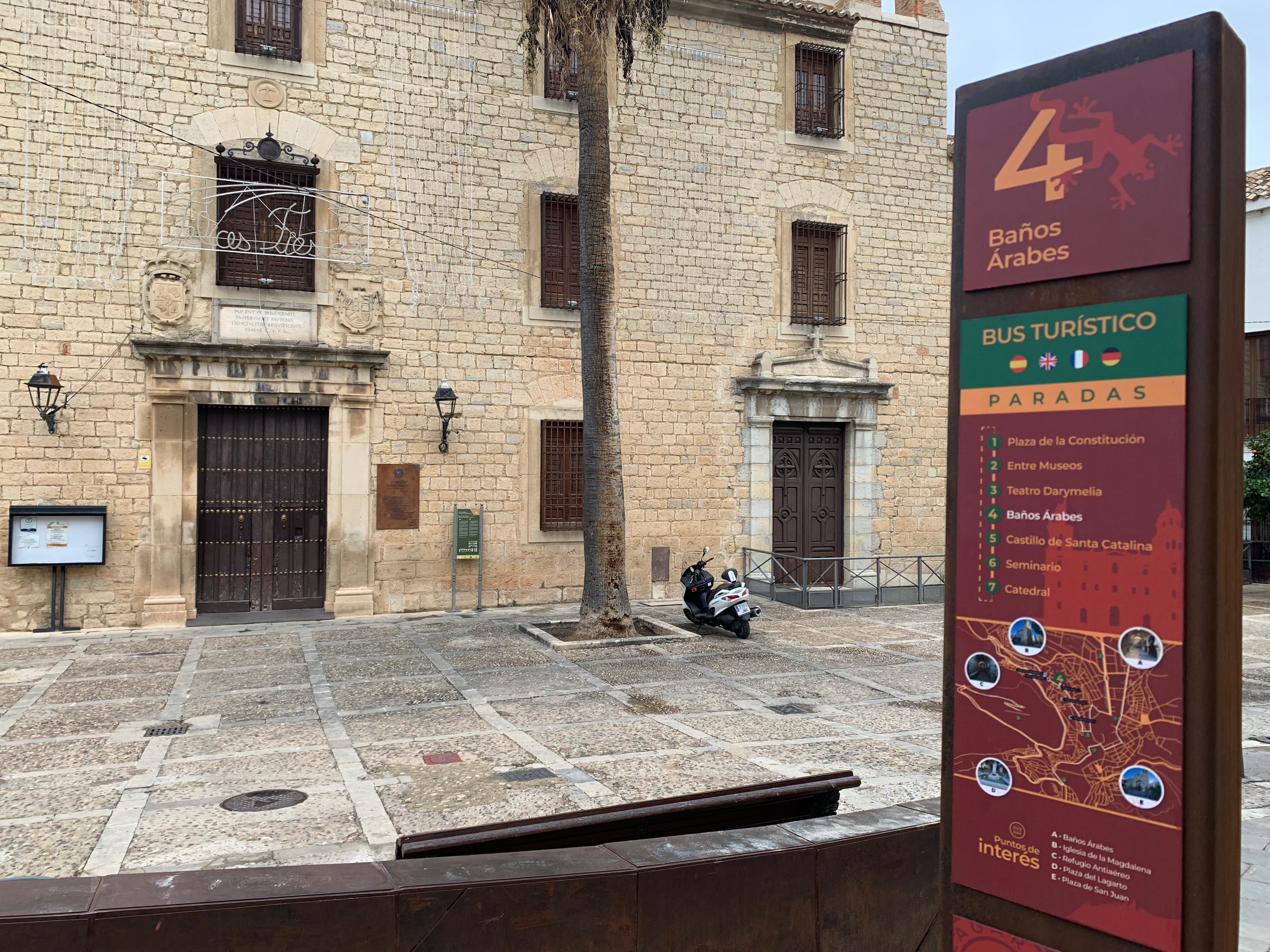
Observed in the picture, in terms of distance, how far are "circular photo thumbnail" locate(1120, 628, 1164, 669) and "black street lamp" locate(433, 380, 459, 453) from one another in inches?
431

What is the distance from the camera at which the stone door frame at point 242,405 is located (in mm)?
11703

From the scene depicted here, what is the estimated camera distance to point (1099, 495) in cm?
225

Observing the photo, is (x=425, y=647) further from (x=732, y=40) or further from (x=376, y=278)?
(x=732, y=40)

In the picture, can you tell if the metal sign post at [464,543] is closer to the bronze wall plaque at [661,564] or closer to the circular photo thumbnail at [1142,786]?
the bronze wall plaque at [661,564]

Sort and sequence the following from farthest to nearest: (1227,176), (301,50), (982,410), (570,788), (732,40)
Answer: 1. (732,40)
2. (301,50)
3. (570,788)
4. (982,410)
5. (1227,176)

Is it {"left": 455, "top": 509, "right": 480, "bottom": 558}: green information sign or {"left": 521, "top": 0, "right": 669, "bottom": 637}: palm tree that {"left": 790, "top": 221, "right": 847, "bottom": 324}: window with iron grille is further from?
{"left": 455, "top": 509, "right": 480, "bottom": 558}: green information sign

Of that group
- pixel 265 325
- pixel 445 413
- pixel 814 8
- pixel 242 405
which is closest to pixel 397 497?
pixel 445 413

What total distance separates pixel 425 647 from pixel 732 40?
1009cm

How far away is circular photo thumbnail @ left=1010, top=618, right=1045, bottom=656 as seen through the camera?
2.35 metres

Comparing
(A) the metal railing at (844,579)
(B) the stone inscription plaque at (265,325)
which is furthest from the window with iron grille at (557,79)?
(A) the metal railing at (844,579)

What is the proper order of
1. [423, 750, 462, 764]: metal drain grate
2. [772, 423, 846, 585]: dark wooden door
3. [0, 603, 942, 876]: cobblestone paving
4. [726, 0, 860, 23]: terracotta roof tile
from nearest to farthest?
[0, 603, 942, 876]: cobblestone paving, [423, 750, 462, 764]: metal drain grate, [726, 0, 860, 23]: terracotta roof tile, [772, 423, 846, 585]: dark wooden door

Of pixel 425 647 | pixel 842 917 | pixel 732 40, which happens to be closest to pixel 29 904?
pixel 842 917

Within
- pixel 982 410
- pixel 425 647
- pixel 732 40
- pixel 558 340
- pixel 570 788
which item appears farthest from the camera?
pixel 732 40

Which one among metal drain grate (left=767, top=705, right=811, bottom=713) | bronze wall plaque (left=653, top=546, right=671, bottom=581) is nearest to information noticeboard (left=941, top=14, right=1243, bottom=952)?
metal drain grate (left=767, top=705, right=811, bottom=713)
